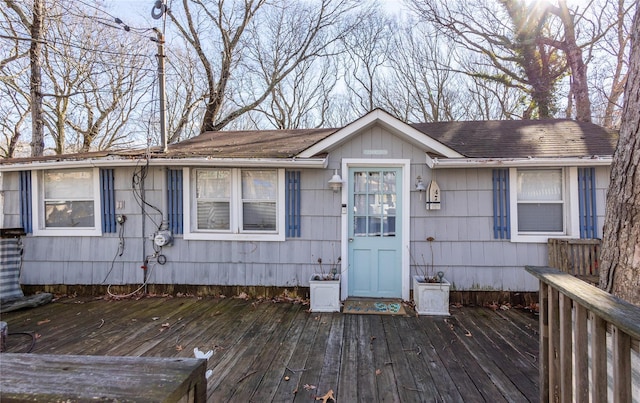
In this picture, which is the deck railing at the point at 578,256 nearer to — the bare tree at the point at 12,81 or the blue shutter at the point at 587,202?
the blue shutter at the point at 587,202

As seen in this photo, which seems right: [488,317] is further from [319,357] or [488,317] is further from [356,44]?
→ [356,44]

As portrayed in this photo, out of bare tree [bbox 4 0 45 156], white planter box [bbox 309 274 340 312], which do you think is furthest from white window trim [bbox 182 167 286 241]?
bare tree [bbox 4 0 45 156]

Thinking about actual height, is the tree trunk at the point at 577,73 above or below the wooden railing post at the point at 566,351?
above

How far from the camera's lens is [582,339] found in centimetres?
136

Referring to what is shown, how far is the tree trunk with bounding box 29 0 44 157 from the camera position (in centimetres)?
666

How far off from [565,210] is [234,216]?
198 inches

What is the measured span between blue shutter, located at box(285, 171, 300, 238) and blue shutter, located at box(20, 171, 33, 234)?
4.28 metres

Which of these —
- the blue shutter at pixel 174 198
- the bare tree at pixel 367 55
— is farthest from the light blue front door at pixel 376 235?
the bare tree at pixel 367 55

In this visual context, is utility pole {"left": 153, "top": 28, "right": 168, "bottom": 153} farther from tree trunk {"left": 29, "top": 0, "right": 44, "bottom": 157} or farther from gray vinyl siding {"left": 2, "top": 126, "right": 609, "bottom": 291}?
tree trunk {"left": 29, "top": 0, "right": 44, "bottom": 157}

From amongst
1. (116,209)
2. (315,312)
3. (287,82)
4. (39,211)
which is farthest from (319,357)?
(287,82)

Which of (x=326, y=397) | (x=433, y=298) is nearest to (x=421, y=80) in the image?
(x=433, y=298)

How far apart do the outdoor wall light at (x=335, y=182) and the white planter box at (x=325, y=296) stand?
1.36 meters

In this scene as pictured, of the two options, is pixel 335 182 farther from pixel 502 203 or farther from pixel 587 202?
pixel 587 202

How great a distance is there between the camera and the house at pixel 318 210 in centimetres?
434
